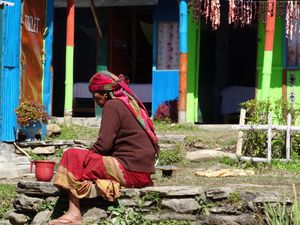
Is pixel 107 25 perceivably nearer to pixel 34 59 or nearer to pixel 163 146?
pixel 34 59

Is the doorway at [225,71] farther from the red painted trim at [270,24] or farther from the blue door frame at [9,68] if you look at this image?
the blue door frame at [9,68]

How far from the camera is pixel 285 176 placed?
835 centimetres

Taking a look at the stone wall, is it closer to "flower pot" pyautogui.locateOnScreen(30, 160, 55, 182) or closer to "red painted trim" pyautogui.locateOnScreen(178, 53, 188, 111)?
"flower pot" pyautogui.locateOnScreen(30, 160, 55, 182)

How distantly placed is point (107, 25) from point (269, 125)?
6.94 meters

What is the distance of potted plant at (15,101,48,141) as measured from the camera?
1024 cm

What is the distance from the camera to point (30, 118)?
1033 cm

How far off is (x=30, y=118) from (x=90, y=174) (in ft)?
16.1

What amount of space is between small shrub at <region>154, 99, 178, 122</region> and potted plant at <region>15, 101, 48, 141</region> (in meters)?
3.62

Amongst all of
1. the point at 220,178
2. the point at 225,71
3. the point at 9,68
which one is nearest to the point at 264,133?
the point at 220,178

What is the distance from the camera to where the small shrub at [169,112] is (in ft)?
45.8

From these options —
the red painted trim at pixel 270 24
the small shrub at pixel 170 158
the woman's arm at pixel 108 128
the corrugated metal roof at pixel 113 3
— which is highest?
the corrugated metal roof at pixel 113 3

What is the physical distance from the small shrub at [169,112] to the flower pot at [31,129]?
12.5 ft

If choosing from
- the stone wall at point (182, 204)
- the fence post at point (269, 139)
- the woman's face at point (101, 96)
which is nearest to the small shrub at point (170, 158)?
the fence post at point (269, 139)

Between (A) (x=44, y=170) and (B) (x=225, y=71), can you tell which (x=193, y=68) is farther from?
(A) (x=44, y=170)
